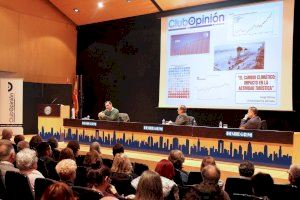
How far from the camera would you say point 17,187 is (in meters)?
3.21

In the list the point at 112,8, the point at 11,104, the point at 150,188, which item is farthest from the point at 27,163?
the point at 112,8

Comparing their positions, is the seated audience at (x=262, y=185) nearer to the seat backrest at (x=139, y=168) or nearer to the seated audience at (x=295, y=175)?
the seated audience at (x=295, y=175)

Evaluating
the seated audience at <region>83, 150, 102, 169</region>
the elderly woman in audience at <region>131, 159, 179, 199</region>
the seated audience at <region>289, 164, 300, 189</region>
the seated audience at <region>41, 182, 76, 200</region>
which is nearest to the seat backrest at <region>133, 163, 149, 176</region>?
the seated audience at <region>83, 150, 102, 169</region>

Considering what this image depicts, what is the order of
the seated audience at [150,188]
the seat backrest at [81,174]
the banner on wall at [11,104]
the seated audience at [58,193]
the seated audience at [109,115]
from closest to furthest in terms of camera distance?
the seated audience at [58,193], the seated audience at [150,188], the seat backrest at [81,174], the seated audience at [109,115], the banner on wall at [11,104]

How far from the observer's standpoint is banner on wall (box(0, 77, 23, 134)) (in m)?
9.85

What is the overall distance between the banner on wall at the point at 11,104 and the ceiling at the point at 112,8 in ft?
9.65

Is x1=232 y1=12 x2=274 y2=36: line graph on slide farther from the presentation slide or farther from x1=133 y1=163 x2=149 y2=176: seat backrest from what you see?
x1=133 y1=163 x2=149 y2=176: seat backrest

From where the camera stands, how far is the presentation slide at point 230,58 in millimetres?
7852

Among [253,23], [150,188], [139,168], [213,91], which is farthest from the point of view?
[213,91]

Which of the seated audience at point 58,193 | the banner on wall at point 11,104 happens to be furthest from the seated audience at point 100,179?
the banner on wall at point 11,104

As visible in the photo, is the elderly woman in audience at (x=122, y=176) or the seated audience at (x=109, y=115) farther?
the seated audience at (x=109, y=115)

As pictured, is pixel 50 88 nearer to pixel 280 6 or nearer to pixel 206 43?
pixel 206 43

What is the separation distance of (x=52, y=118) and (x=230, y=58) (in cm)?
429

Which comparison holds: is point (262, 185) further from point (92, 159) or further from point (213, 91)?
point (213, 91)
